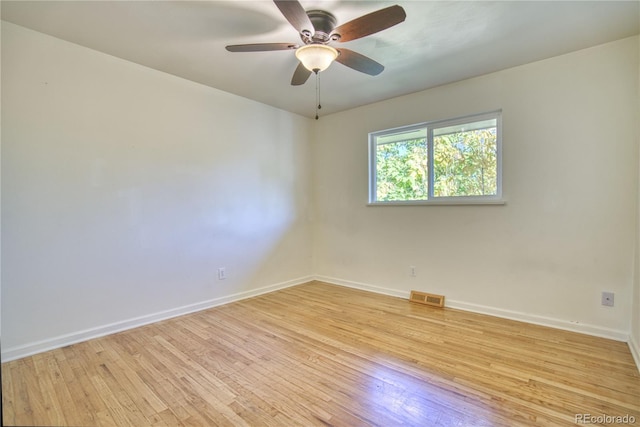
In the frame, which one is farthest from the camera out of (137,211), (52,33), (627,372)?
(137,211)

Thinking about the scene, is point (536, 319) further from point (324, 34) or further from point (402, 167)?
point (324, 34)

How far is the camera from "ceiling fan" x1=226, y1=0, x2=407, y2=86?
66.0 inches

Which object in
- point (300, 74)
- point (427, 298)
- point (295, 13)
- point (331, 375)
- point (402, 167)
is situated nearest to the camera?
point (295, 13)

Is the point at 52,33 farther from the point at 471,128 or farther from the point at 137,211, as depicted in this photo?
the point at 471,128

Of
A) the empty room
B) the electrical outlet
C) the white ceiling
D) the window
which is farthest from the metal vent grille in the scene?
the white ceiling

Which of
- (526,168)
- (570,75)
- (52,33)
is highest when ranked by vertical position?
(52,33)

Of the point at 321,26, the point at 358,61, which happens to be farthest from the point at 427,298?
the point at 321,26

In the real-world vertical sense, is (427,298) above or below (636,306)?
below

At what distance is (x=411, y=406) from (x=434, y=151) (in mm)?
2569

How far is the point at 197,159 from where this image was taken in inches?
125

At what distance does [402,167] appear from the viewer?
3680 millimetres

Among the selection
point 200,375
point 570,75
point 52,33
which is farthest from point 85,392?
point 570,75

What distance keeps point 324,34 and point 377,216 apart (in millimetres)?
2275

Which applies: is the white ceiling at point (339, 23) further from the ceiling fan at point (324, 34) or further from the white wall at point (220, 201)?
the white wall at point (220, 201)
